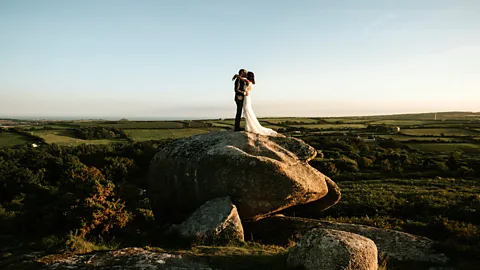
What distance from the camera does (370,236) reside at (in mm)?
15172

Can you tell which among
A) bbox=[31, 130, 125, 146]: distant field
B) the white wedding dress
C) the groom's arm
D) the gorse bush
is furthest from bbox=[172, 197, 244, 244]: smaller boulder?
bbox=[31, 130, 125, 146]: distant field

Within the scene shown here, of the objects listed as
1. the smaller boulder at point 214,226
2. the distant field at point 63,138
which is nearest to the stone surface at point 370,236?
the smaller boulder at point 214,226

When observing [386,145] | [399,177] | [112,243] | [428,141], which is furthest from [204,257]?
[428,141]

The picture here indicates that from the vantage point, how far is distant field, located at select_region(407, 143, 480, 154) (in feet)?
204

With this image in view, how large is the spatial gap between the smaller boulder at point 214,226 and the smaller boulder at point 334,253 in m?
4.32

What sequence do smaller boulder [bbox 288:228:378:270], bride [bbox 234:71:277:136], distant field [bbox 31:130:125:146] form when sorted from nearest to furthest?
smaller boulder [bbox 288:228:378:270] < bride [bbox 234:71:277:136] < distant field [bbox 31:130:125:146]

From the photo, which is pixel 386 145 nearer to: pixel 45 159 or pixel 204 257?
pixel 45 159

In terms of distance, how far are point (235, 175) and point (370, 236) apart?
6564 mm

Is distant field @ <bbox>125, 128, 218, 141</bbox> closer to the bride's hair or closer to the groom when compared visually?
the groom

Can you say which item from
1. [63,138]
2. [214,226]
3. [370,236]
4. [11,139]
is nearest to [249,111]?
[214,226]

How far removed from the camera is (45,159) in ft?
169

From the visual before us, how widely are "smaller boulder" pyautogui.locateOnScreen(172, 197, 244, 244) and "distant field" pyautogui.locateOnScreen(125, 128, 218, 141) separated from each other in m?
64.4

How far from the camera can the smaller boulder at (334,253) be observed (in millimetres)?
9500

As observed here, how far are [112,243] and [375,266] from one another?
9.60 m
